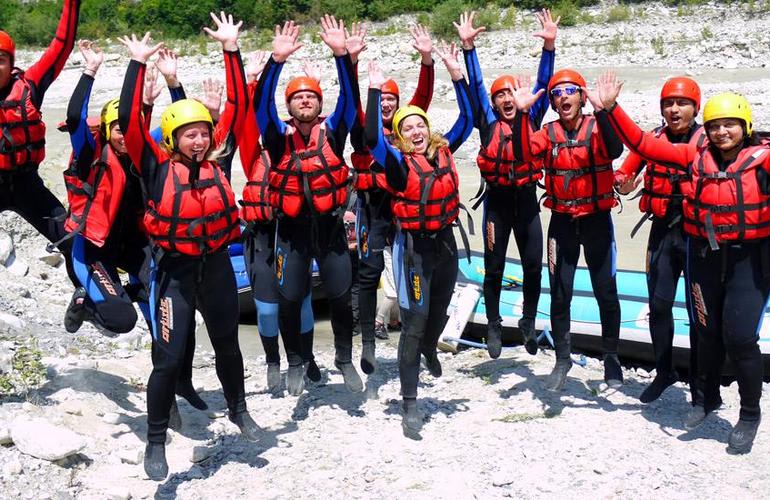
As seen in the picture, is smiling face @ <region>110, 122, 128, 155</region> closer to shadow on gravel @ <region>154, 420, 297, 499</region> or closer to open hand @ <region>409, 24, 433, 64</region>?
shadow on gravel @ <region>154, 420, 297, 499</region>

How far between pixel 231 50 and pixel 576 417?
2.76m

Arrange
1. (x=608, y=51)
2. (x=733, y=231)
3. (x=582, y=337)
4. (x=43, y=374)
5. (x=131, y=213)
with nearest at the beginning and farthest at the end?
(x=733, y=231)
(x=131, y=213)
(x=43, y=374)
(x=582, y=337)
(x=608, y=51)

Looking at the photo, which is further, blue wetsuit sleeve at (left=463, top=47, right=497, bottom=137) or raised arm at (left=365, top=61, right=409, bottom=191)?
blue wetsuit sleeve at (left=463, top=47, right=497, bottom=137)

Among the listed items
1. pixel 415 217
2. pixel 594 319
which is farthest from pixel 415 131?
pixel 594 319

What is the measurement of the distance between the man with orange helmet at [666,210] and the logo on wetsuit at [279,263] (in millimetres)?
1978

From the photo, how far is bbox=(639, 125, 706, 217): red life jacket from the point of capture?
16.0ft

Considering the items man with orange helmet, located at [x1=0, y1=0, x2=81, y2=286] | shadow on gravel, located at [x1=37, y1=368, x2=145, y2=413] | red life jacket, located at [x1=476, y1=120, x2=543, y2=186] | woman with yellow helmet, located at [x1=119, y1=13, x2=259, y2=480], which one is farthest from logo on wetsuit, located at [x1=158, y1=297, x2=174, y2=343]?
red life jacket, located at [x1=476, y1=120, x2=543, y2=186]

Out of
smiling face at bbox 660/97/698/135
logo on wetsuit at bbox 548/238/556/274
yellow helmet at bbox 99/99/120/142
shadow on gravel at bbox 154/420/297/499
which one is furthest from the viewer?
logo on wetsuit at bbox 548/238/556/274

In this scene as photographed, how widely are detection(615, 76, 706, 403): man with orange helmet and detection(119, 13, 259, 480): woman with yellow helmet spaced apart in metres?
2.32

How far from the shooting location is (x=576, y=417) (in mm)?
5051

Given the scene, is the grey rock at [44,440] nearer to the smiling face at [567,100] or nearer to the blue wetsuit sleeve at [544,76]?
the smiling face at [567,100]

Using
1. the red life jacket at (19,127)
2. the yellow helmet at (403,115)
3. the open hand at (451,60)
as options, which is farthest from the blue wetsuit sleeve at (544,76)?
the red life jacket at (19,127)

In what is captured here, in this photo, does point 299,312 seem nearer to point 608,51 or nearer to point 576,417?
point 576,417

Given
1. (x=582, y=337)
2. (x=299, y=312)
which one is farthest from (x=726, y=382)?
(x=299, y=312)
